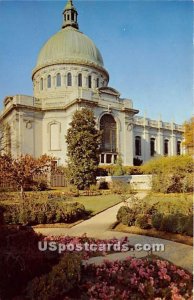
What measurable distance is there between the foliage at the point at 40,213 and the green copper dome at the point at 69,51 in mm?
28081

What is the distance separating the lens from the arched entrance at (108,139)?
31.5 m

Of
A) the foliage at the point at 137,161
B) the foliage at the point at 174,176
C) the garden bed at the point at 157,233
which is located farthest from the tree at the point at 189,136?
the foliage at the point at 137,161

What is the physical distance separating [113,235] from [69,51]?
30.6m

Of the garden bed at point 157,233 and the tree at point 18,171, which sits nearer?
the garden bed at point 157,233

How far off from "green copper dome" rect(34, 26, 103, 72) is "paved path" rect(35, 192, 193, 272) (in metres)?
27.0

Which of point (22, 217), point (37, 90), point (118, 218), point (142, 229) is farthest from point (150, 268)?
point (37, 90)

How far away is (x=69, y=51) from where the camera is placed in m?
35.3

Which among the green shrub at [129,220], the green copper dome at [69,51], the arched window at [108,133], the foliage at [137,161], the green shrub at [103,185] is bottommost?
the green shrub at [129,220]

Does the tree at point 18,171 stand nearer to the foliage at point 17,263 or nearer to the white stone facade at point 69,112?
the foliage at point 17,263

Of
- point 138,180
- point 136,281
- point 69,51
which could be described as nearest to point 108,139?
point 69,51

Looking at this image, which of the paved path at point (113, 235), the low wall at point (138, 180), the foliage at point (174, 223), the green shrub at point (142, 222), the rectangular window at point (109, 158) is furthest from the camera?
the rectangular window at point (109, 158)

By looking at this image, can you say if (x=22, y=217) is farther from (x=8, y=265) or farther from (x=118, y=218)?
(x=8, y=265)

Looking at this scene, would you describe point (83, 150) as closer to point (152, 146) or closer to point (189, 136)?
point (189, 136)

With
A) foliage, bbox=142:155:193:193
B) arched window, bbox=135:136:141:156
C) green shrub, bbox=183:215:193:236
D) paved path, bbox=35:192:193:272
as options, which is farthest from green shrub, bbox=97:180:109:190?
arched window, bbox=135:136:141:156
